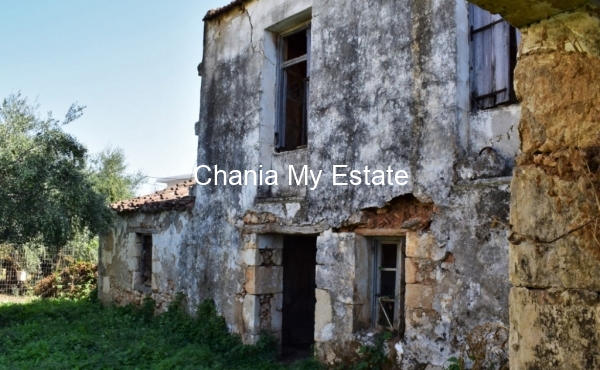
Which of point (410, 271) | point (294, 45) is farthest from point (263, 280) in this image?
point (294, 45)

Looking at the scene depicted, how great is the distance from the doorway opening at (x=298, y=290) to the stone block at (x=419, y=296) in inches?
130

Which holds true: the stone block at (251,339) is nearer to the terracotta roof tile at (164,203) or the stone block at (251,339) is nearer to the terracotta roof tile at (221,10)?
the terracotta roof tile at (164,203)

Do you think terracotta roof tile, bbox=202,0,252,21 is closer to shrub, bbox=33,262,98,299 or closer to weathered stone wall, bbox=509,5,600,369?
weathered stone wall, bbox=509,5,600,369

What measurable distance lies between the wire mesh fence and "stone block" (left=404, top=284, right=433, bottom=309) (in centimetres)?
1194

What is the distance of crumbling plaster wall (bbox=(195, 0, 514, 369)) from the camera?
17.1ft

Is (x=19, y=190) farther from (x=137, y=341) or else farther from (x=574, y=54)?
(x=574, y=54)

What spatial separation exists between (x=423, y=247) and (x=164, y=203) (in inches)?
215

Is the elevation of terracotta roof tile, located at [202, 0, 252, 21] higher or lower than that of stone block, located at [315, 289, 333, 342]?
higher

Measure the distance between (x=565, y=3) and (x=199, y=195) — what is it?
24.1 feet

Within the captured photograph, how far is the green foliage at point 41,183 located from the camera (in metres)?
8.99

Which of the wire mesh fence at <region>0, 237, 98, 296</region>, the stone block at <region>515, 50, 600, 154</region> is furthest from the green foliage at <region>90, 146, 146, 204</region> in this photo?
the stone block at <region>515, 50, 600, 154</region>

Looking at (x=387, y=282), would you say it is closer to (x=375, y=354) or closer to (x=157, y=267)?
(x=375, y=354)

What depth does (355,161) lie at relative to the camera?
6.36 meters

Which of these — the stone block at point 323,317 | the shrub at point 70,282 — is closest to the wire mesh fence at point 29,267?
the shrub at point 70,282
